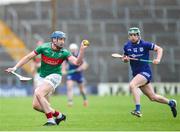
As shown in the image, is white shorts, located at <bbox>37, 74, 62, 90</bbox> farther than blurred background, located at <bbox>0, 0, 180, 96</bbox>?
No

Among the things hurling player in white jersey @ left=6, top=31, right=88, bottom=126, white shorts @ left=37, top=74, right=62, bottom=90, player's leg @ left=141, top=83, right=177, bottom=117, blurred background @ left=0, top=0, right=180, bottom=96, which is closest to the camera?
hurling player in white jersey @ left=6, top=31, right=88, bottom=126

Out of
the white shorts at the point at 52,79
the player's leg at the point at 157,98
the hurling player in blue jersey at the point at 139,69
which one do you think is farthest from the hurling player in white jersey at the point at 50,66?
the player's leg at the point at 157,98

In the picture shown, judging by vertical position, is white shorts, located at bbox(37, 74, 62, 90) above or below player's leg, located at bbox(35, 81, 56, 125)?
above

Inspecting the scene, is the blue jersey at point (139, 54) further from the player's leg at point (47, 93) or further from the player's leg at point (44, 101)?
the player's leg at point (44, 101)

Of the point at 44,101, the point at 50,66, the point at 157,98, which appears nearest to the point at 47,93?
the point at 44,101

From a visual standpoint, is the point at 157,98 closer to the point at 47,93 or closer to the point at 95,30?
the point at 47,93

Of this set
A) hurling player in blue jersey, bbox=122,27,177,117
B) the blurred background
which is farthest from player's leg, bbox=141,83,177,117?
the blurred background

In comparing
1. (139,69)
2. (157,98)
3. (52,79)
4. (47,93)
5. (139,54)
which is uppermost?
(139,54)

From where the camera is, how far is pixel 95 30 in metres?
46.8

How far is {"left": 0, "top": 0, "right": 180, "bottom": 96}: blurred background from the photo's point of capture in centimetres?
4331

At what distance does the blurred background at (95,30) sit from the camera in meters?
43.3

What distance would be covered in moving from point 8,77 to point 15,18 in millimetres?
5485

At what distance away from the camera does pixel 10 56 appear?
4462cm

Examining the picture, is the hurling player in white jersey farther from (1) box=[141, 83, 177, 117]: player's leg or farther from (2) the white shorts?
(1) box=[141, 83, 177, 117]: player's leg
